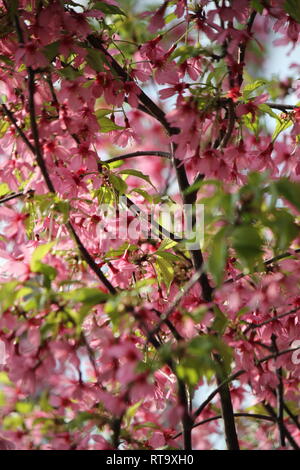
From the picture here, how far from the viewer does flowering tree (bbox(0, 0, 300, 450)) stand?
1.29 meters

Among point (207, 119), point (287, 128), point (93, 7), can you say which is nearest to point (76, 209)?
point (207, 119)

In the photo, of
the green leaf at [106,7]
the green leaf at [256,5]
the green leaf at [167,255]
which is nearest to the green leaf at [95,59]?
the green leaf at [106,7]

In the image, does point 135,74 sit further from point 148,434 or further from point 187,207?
point 148,434

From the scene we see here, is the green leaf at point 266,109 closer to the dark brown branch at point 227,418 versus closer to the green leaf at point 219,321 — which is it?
the green leaf at point 219,321

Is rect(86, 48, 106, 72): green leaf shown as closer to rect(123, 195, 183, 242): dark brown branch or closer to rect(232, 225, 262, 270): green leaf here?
rect(123, 195, 183, 242): dark brown branch

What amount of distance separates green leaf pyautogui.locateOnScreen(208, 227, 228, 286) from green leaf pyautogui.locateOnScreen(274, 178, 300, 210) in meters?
0.11

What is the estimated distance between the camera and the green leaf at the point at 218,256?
1.12m

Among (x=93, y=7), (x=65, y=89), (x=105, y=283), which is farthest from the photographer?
(x=93, y=7)

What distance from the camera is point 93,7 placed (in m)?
1.78

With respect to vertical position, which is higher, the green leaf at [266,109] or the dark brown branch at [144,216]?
the green leaf at [266,109]

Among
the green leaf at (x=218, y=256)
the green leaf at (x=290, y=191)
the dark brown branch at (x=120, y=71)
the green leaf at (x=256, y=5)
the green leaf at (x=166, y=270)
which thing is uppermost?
the dark brown branch at (x=120, y=71)

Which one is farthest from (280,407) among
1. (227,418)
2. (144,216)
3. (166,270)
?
(144,216)

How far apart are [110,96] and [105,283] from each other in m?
0.56

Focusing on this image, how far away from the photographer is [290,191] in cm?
112
